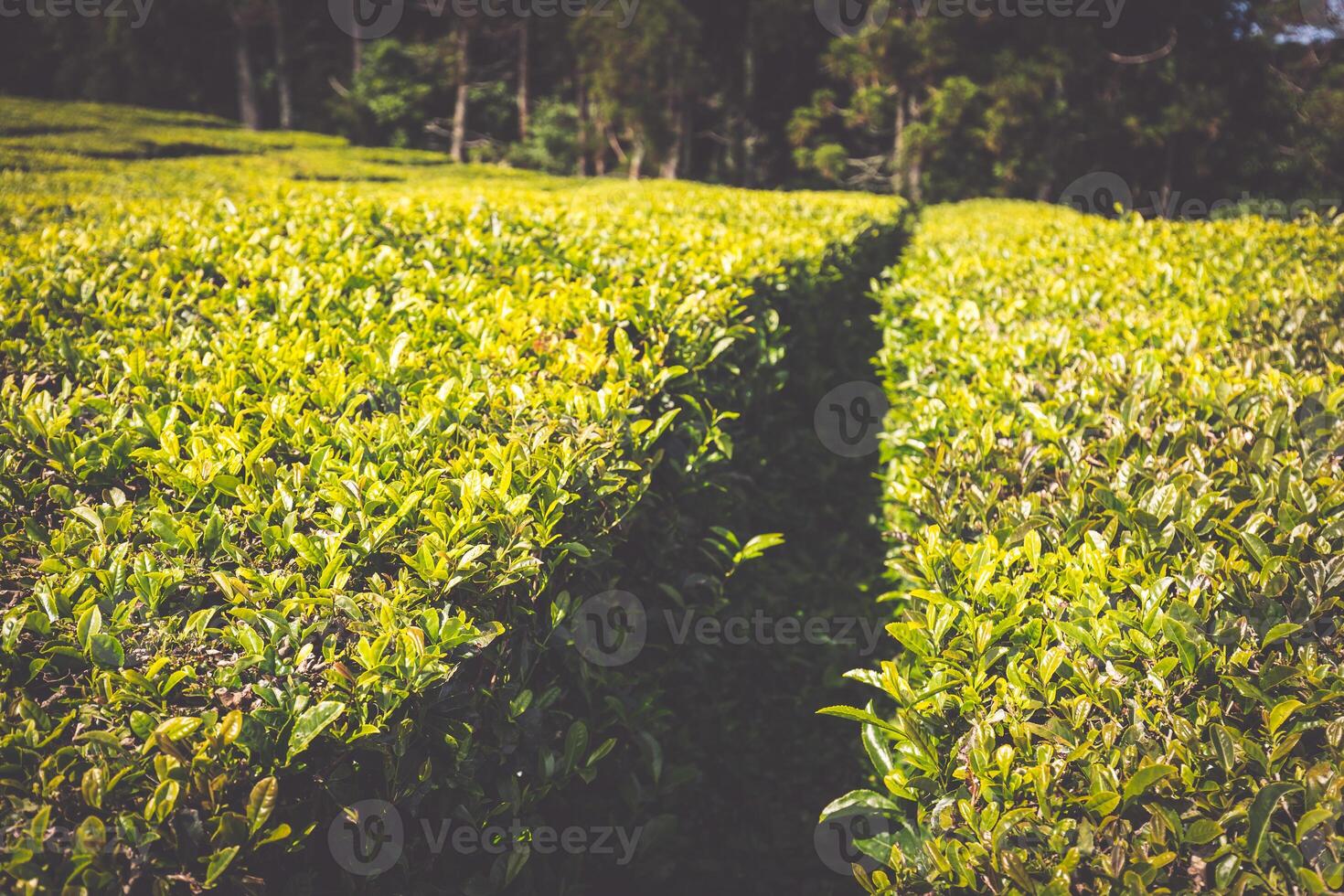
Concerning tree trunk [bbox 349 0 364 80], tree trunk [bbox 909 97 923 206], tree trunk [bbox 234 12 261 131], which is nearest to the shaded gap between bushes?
tree trunk [bbox 909 97 923 206]

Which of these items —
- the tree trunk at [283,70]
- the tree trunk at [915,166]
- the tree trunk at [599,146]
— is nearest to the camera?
the tree trunk at [915,166]

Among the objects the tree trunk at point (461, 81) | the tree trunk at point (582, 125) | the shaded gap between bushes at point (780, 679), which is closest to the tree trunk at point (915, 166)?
the tree trunk at point (582, 125)

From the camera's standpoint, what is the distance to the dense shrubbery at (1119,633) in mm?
1301

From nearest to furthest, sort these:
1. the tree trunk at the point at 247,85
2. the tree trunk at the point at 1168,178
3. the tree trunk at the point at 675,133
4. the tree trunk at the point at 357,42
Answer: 1. the tree trunk at the point at 675,133
2. the tree trunk at the point at 1168,178
3. the tree trunk at the point at 247,85
4. the tree trunk at the point at 357,42

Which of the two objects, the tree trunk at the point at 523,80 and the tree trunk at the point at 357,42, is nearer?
the tree trunk at the point at 523,80

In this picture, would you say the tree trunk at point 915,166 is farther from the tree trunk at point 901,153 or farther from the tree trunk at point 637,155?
the tree trunk at point 637,155

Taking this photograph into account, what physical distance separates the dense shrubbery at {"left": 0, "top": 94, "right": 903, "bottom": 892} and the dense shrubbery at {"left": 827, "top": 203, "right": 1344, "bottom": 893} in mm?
872

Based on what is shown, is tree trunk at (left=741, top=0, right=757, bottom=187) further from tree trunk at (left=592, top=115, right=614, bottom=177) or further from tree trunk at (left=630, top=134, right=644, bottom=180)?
tree trunk at (left=592, top=115, right=614, bottom=177)

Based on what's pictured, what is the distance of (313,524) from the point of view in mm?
1864

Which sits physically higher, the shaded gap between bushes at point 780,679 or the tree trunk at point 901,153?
the tree trunk at point 901,153

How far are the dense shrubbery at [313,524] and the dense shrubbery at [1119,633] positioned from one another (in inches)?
34.3

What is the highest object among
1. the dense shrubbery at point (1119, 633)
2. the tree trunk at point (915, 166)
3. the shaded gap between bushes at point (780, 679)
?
the tree trunk at point (915, 166)

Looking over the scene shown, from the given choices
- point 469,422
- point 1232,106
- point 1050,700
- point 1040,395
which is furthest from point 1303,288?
point 1232,106

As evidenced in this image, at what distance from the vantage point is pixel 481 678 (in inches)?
69.2
